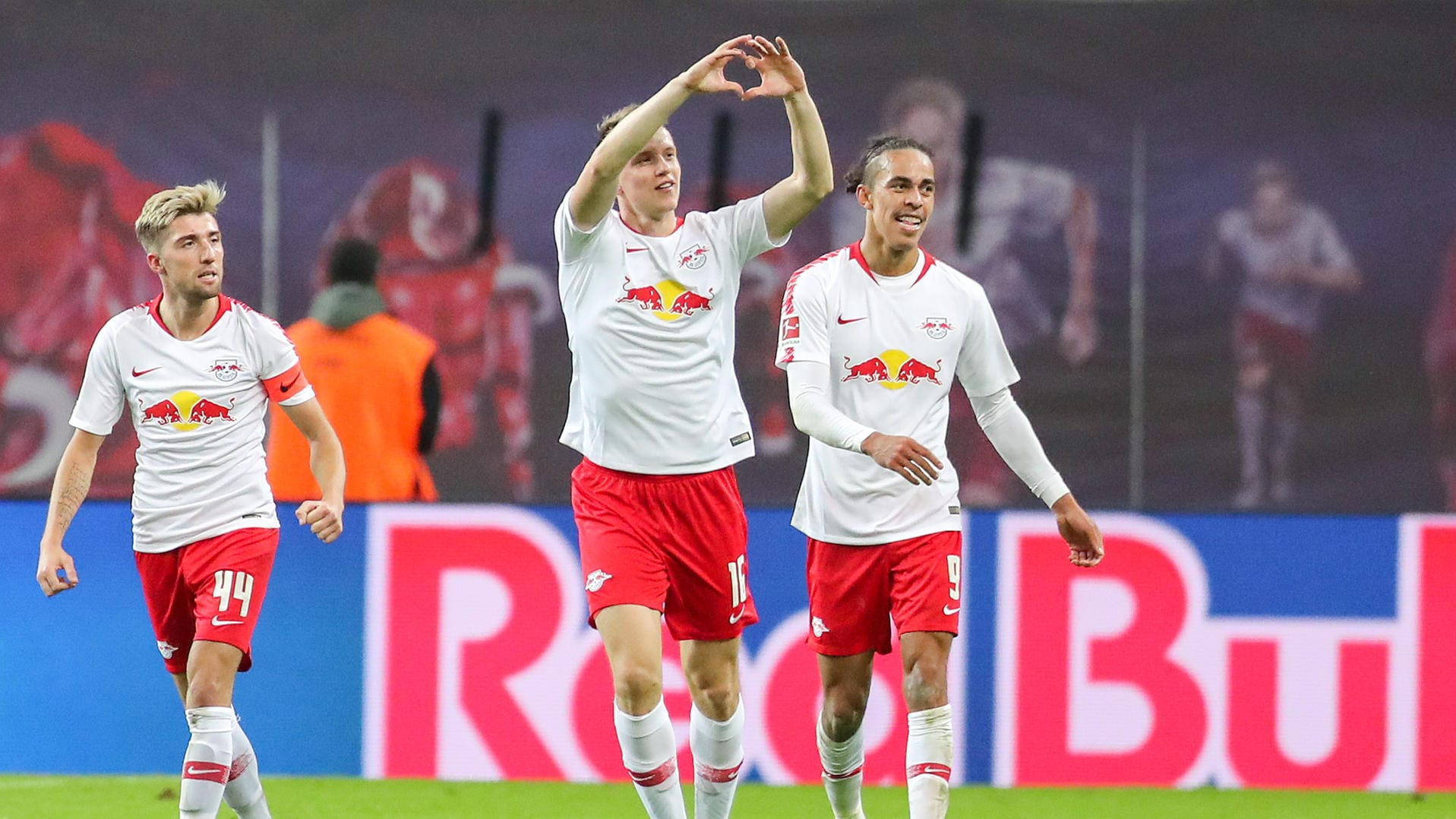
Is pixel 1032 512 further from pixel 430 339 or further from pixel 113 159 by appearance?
pixel 113 159

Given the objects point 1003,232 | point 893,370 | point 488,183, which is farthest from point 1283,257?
point 893,370

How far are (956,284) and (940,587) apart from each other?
2.61 feet

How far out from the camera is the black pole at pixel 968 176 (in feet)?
26.2

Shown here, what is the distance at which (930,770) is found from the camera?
4613 mm

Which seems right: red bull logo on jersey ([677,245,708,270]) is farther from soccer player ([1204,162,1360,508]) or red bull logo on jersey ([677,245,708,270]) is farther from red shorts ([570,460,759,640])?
soccer player ([1204,162,1360,508])

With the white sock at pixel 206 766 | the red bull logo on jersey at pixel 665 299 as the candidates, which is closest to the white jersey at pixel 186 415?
the white sock at pixel 206 766

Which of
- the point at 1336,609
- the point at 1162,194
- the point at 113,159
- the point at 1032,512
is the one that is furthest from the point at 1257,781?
the point at 113,159

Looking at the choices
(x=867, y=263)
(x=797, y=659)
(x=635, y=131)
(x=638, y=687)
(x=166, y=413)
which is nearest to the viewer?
(x=635, y=131)

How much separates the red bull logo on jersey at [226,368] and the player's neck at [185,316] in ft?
0.34

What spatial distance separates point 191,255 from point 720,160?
348cm

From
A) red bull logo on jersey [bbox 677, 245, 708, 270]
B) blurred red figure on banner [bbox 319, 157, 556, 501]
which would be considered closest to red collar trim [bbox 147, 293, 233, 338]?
red bull logo on jersey [bbox 677, 245, 708, 270]

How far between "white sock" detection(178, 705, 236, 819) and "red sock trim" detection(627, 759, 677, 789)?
0.98m

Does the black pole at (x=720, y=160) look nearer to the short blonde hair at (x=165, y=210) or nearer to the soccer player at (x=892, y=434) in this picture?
the soccer player at (x=892, y=434)

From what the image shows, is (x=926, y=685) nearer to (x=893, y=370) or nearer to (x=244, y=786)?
(x=893, y=370)
